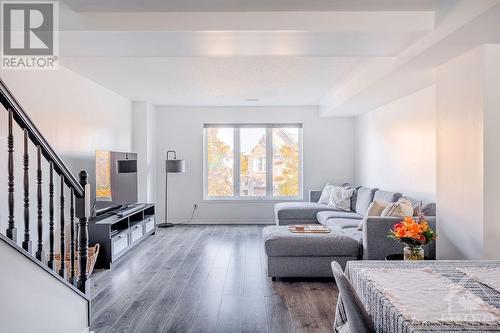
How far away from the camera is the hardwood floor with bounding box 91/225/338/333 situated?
294 cm

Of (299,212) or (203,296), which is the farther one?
(299,212)

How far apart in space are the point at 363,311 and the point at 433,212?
3.09 metres

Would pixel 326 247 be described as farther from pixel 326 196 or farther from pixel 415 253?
pixel 326 196

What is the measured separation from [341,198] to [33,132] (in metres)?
5.12

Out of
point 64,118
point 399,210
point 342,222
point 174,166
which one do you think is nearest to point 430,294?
point 399,210

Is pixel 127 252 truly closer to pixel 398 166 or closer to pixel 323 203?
pixel 323 203

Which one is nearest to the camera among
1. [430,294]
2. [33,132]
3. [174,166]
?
[430,294]

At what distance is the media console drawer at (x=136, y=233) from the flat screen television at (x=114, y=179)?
0.37 metres

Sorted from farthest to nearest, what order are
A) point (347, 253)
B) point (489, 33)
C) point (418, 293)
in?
1. point (347, 253)
2. point (489, 33)
3. point (418, 293)

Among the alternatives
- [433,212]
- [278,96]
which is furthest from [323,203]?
[433,212]

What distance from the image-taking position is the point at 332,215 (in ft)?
18.6

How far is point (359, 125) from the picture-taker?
736 cm

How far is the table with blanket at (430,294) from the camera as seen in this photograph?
4.57ft

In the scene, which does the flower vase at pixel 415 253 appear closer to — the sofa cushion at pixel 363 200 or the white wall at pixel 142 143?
the sofa cushion at pixel 363 200
